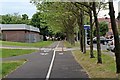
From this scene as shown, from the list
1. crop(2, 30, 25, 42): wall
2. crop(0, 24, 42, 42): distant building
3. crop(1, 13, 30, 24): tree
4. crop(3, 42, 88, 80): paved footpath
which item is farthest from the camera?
crop(1, 13, 30, 24): tree

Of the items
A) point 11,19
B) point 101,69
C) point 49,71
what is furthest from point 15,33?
point 101,69

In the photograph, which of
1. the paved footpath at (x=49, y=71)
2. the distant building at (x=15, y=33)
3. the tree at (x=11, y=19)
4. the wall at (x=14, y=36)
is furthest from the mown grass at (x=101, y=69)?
the tree at (x=11, y=19)

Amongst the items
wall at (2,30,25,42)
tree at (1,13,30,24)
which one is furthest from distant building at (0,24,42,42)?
tree at (1,13,30,24)

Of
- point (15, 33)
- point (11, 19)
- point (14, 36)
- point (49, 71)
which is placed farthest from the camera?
point (11, 19)

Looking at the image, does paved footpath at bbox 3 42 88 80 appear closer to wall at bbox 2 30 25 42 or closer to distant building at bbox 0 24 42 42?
distant building at bbox 0 24 42 42

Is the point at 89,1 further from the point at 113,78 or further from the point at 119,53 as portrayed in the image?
the point at 113,78

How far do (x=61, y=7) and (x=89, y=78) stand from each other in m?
16.7

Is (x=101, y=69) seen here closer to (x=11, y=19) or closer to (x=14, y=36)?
(x=14, y=36)

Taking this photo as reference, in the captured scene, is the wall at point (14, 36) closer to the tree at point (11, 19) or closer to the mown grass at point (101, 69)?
the tree at point (11, 19)

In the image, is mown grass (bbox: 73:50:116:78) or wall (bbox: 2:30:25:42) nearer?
mown grass (bbox: 73:50:116:78)

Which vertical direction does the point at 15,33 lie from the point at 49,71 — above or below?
above

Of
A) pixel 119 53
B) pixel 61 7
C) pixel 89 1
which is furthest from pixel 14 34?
pixel 119 53

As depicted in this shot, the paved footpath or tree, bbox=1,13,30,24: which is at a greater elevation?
tree, bbox=1,13,30,24

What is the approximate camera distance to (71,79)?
46.3ft
